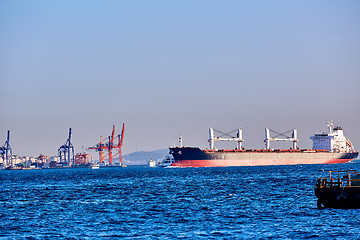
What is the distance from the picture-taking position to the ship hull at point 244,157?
551 feet

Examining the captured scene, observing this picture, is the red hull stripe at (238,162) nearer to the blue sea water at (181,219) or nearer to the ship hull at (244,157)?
the ship hull at (244,157)

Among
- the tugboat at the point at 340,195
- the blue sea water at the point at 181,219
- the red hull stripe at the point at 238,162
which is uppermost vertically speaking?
the red hull stripe at the point at 238,162

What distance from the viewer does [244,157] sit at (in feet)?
571

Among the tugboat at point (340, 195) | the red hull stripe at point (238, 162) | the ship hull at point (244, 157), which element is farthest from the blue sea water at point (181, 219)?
the red hull stripe at point (238, 162)

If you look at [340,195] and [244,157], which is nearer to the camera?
[340,195]

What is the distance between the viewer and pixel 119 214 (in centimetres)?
4394

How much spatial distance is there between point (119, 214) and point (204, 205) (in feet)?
27.8

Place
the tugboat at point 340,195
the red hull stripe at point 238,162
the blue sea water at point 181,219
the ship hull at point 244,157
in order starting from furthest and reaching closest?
the red hull stripe at point 238,162 < the ship hull at point 244,157 < the tugboat at point 340,195 < the blue sea water at point 181,219

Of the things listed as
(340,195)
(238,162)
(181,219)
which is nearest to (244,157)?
(238,162)

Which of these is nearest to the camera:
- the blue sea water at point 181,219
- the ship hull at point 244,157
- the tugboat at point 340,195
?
the blue sea water at point 181,219

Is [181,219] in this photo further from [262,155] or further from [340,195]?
[262,155]

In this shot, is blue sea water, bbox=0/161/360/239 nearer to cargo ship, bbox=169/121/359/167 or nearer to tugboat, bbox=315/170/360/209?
tugboat, bbox=315/170/360/209

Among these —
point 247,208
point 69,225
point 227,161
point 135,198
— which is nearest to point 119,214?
point 69,225

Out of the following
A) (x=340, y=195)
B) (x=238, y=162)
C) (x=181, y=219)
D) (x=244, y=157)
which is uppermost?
(x=244, y=157)
